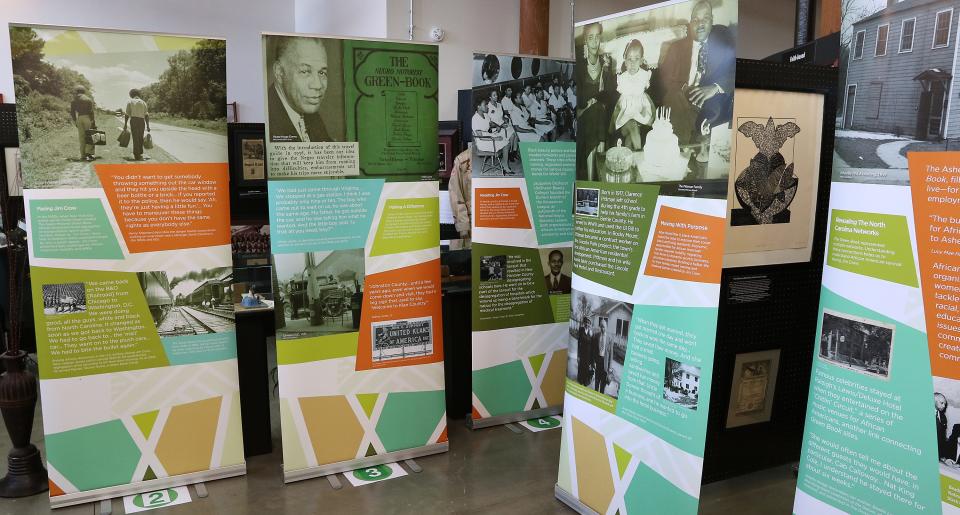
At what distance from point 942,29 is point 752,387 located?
7.05 feet

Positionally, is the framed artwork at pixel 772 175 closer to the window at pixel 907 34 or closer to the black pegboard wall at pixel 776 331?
the black pegboard wall at pixel 776 331

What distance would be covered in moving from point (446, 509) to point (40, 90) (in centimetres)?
274

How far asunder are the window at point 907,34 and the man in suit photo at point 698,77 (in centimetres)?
55

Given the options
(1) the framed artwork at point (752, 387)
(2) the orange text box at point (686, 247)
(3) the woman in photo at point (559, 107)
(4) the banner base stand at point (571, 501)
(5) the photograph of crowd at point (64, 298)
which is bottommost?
(4) the banner base stand at point (571, 501)

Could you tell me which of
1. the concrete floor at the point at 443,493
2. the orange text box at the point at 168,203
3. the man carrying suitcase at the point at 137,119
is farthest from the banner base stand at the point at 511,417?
the man carrying suitcase at the point at 137,119

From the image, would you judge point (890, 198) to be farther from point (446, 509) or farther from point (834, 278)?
point (446, 509)

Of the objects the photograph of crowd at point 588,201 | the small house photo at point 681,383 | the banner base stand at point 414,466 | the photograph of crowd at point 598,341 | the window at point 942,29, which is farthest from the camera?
the banner base stand at point 414,466

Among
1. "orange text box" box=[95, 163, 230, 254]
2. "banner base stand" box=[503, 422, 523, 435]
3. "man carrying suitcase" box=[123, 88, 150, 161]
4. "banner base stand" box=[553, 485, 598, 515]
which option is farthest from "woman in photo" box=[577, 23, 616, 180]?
"man carrying suitcase" box=[123, 88, 150, 161]

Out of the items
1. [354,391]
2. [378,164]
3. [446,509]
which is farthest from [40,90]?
[446,509]

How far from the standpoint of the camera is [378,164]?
11.7ft

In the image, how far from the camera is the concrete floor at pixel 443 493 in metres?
3.33

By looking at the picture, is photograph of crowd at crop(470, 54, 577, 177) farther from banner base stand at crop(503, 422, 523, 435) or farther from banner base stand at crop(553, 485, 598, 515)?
banner base stand at crop(553, 485, 598, 515)

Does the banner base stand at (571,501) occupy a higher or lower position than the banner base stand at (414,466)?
higher

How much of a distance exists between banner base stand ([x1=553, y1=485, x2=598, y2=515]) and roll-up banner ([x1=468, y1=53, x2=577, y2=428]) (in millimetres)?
1033
